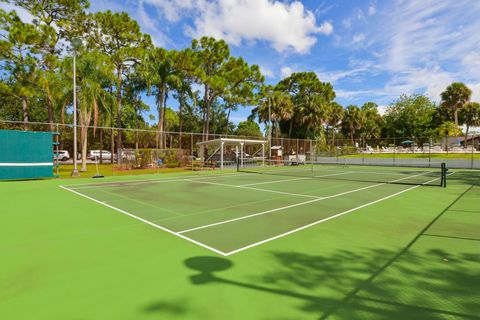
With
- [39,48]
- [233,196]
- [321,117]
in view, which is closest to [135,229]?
[233,196]

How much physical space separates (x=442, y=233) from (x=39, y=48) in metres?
31.5

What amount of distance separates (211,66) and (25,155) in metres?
26.3

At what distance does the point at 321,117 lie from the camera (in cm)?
4297

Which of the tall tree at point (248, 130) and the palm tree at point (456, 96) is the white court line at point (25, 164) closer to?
the tall tree at point (248, 130)

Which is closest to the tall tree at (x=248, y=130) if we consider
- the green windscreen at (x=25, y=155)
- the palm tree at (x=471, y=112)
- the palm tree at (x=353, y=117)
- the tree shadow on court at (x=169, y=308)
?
the palm tree at (x=353, y=117)

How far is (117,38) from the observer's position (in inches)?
1222

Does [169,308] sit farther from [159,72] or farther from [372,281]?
[159,72]

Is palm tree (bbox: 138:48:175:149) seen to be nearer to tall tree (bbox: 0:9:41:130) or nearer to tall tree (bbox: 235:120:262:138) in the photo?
tall tree (bbox: 0:9:41:130)

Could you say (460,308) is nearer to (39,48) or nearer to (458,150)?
(39,48)

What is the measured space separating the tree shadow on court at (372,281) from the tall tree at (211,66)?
3100 cm

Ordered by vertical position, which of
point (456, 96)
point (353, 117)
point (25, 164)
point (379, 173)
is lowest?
point (379, 173)

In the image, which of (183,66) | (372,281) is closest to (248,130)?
(183,66)

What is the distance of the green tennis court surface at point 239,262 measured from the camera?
324 centimetres

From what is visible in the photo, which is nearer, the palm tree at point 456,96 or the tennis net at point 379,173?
the tennis net at point 379,173
